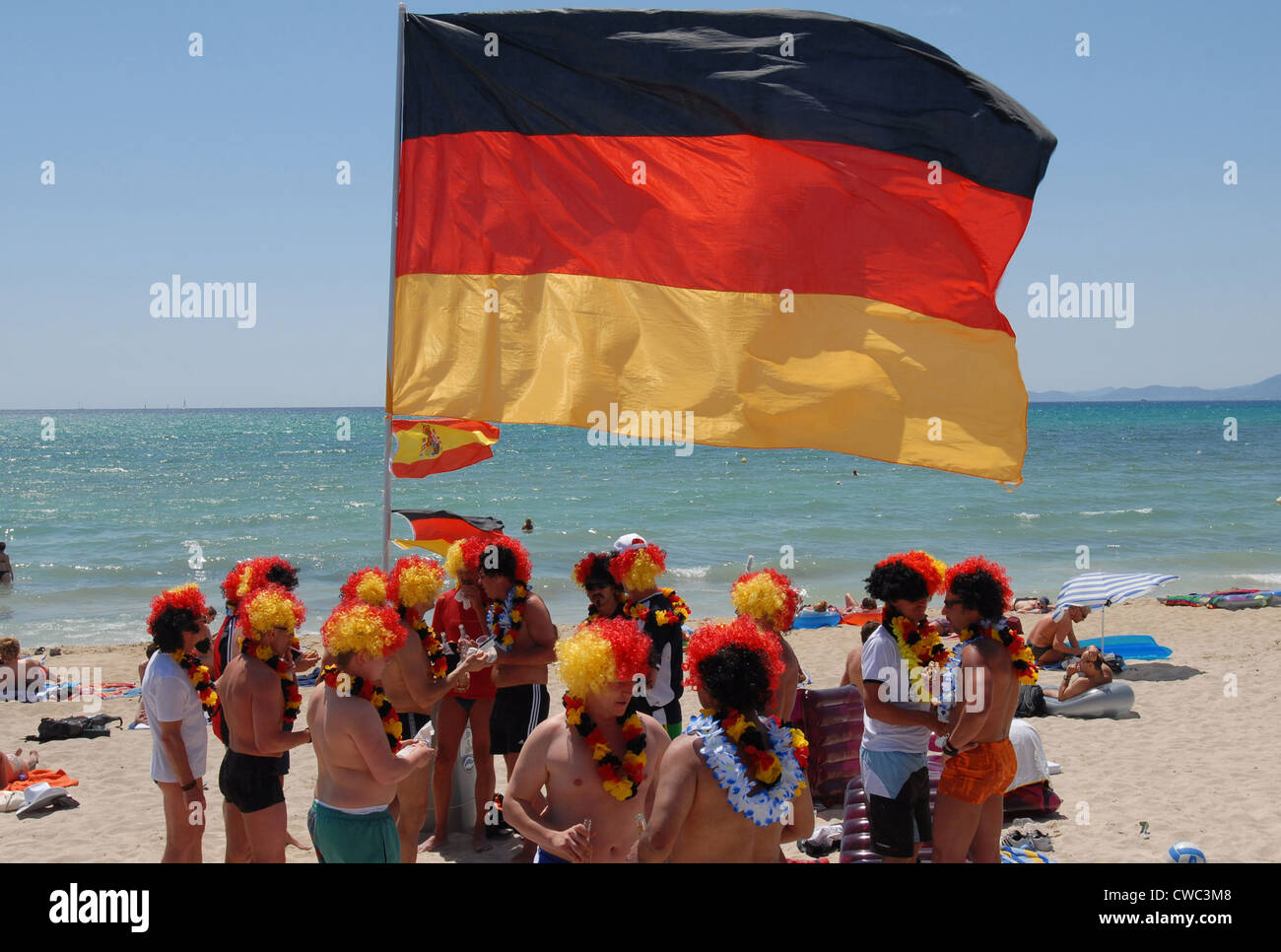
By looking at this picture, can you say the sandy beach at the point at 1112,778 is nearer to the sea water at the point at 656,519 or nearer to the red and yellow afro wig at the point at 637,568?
the red and yellow afro wig at the point at 637,568

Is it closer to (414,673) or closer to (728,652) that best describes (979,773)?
(728,652)

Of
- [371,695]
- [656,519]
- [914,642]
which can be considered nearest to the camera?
[371,695]

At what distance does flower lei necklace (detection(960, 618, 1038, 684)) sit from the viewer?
5156 millimetres

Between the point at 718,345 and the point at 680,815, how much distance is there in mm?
3011

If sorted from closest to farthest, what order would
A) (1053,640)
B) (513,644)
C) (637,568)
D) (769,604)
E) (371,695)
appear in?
(371,695)
(769,604)
(513,644)
(637,568)
(1053,640)

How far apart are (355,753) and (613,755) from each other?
118cm

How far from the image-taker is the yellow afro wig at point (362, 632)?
4.45 meters

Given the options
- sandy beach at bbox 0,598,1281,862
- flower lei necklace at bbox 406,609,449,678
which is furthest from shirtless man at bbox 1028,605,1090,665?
flower lei necklace at bbox 406,609,449,678

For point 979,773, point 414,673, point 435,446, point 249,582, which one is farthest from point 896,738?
point 249,582

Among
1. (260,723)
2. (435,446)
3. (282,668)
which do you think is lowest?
(260,723)

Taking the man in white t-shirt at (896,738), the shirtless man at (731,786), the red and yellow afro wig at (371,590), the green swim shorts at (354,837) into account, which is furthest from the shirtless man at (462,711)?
the shirtless man at (731,786)

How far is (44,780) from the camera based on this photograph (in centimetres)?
896

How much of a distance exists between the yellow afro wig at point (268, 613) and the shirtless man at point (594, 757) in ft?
5.57
